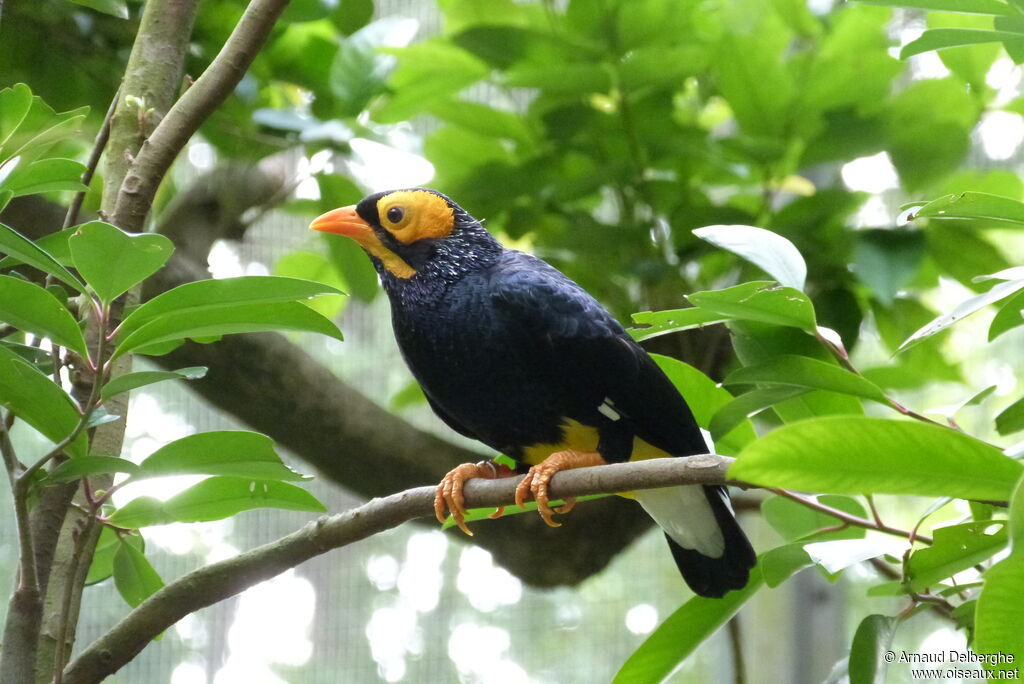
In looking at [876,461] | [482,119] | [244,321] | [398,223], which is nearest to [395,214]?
[398,223]

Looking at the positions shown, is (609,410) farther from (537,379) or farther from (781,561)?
(781,561)

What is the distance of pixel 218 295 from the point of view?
3.10 ft

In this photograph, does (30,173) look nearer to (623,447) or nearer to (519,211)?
(623,447)

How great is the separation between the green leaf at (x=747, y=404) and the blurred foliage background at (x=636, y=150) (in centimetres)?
69

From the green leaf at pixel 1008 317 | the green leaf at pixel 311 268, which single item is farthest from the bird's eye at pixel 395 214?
the green leaf at pixel 1008 317

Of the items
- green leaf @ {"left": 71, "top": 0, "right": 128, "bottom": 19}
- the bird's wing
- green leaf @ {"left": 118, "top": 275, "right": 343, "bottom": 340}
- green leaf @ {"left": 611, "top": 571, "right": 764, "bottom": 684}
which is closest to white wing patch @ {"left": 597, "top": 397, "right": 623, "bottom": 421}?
the bird's wing

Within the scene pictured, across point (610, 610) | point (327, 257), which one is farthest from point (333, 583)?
point (327, 257)

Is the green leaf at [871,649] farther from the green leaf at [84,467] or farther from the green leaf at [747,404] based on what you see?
the green leaf at [84,467]

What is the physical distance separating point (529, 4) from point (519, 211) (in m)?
0.41

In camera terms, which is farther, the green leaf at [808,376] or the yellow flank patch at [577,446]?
the yellow flank patch at [577,446]

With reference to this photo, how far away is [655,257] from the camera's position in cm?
196

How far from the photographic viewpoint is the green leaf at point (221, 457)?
3.42ft

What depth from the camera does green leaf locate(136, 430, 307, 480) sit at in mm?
1043

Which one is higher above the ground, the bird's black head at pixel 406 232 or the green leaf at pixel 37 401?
the bird's black head at pixel 406 232
